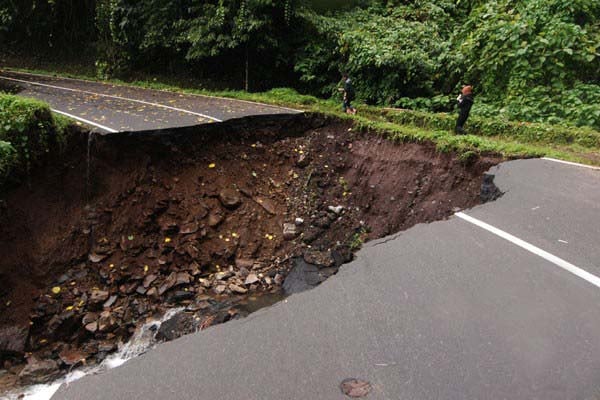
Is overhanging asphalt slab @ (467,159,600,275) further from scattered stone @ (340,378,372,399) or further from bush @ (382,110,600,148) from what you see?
scattered stone @ (340,378,372,399)

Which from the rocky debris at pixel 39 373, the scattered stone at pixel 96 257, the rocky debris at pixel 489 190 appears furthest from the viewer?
the scattered stone at pixel 96 257

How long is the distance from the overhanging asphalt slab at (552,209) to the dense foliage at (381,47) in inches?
181

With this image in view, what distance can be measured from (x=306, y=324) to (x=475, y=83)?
41.3ft

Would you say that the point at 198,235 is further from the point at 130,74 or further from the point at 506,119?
the point at 130,74

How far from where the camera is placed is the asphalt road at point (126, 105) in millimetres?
10383

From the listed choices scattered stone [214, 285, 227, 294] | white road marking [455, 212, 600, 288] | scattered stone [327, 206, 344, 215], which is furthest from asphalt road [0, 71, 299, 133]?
white road marking [455, 212, 600, 288]

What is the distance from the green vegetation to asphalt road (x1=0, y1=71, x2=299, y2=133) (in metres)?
1.25

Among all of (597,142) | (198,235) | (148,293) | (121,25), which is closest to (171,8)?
(121,25)

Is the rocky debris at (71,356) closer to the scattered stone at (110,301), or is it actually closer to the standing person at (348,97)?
the scattered stone at (110,301)

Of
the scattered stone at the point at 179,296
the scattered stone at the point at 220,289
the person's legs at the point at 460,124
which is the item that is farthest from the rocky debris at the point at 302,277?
the person's legs at the point at 460,124

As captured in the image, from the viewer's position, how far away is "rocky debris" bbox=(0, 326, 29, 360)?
6.11m

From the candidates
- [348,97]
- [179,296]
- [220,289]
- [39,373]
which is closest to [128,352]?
[39,373]

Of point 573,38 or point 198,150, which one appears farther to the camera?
→ point 573,38

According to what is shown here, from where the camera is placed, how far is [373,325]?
148 inches
